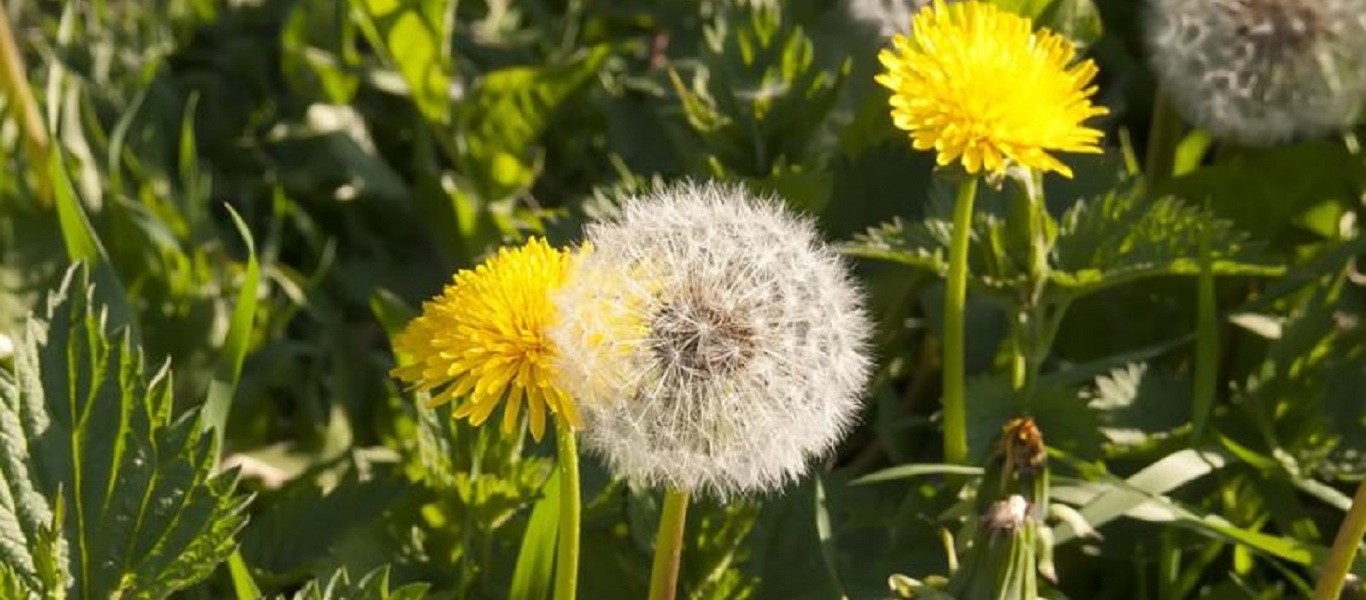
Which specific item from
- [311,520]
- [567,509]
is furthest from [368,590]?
[311,520]

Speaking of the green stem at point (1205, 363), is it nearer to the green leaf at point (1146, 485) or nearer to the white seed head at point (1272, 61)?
the green leaf at point (1146, 485)

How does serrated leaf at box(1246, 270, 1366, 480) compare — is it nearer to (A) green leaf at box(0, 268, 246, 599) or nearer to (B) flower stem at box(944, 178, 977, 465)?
(B) flower stem at box(944, 178, 977, 465)

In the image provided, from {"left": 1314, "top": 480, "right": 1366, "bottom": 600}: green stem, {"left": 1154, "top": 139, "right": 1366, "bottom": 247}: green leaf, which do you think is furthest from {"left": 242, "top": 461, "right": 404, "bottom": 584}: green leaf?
{"left": 1154, "top": 139, "right": 1366, "bottom": 247}: green leaf

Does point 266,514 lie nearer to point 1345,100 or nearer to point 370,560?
point 370,560

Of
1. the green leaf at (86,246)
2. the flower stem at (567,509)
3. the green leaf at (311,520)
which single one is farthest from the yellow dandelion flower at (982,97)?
the green leaf at (86,246)

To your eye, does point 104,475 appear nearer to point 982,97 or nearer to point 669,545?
point 669,545

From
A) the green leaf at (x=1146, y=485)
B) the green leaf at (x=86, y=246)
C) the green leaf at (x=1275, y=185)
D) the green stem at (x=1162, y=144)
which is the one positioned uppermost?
the green leaf at (x=86, y=246)
